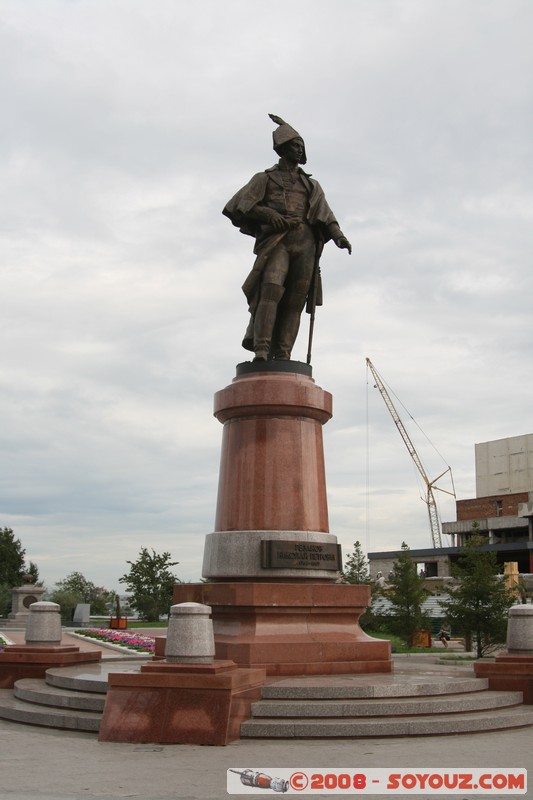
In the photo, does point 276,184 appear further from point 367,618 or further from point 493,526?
point 493,526

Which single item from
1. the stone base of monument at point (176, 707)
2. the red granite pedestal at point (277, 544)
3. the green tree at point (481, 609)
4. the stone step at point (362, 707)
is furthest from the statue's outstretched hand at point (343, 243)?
the green tree at point (481, 609)

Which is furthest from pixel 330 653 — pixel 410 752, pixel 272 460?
pixel 410 752

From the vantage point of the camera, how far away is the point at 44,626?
574 inches

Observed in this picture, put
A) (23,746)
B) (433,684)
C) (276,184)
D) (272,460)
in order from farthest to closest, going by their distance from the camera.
A: (276,184) < (272,460) < (433,684) < (23,746)

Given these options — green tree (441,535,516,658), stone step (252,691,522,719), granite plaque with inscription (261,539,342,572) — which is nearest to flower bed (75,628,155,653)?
green tree (441,535,516,658)

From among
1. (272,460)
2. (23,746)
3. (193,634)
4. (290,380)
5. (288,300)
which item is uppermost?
(288,300)

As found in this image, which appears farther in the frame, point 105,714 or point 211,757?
point 105,714

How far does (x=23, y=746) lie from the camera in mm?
9055

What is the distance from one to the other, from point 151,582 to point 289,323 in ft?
111

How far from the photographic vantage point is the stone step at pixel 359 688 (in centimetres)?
1009

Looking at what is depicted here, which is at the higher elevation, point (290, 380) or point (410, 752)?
point (290, 380)

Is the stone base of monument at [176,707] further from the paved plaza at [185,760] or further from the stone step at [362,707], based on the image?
the stone step at [362,707]

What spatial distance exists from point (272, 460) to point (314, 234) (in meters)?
4.33

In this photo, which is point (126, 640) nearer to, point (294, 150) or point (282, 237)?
point (282, 237)
